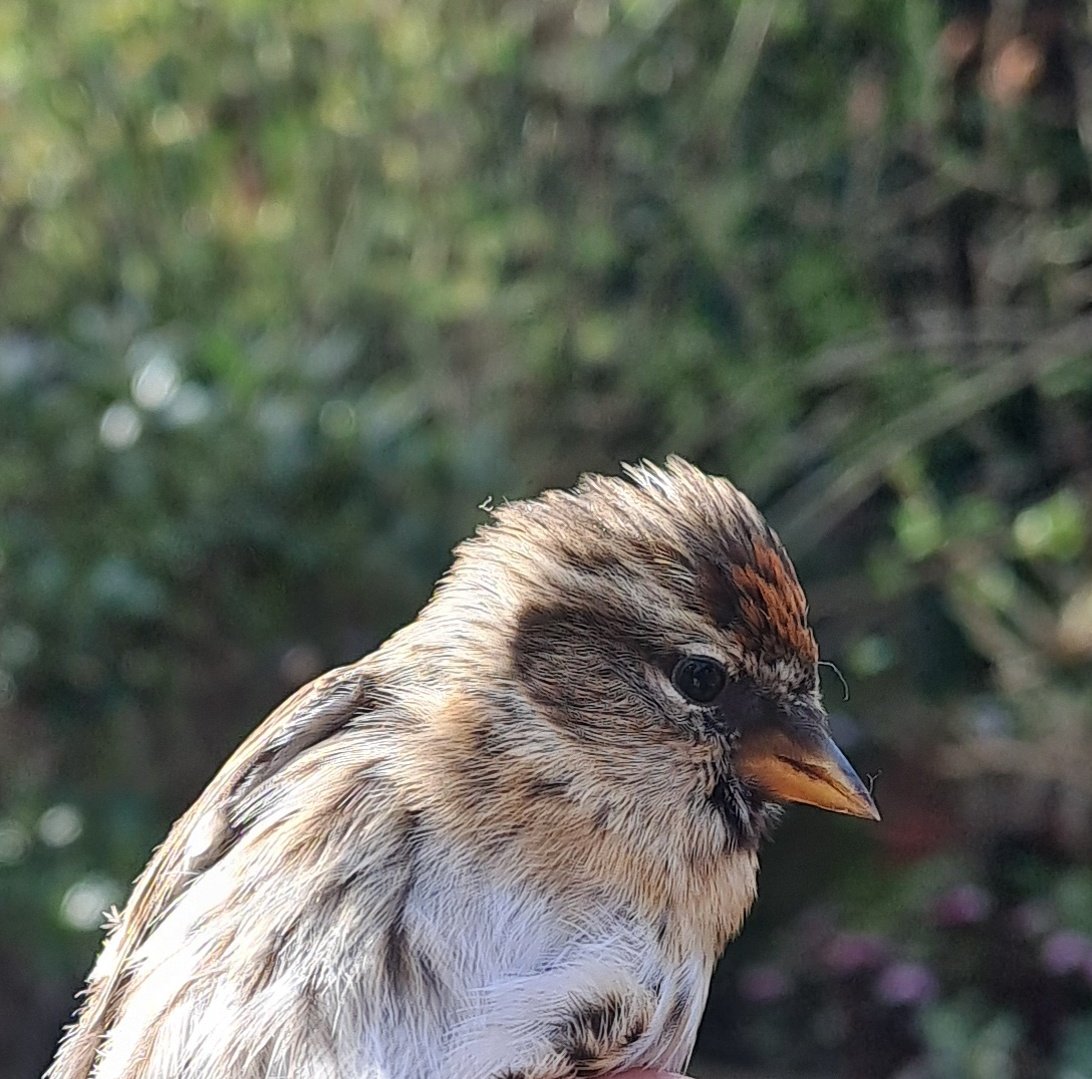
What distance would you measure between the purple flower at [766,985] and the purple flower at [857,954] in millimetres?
188

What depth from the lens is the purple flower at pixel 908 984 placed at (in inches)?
104

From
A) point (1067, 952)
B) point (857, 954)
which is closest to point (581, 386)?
point (857, 954)

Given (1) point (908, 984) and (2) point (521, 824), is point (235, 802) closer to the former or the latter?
(2) point (521, 824)

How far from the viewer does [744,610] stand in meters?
1.40

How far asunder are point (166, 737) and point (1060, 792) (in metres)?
1.78

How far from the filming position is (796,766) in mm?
1413

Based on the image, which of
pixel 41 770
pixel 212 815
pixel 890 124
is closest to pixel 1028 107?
pixel 890 124

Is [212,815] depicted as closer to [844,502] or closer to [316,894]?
[316,894]

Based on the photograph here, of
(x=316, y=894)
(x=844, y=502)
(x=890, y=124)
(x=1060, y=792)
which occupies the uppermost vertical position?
(x=316, y=894)

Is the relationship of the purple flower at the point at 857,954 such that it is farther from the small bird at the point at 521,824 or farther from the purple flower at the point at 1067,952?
the small bird at the point at 521,824

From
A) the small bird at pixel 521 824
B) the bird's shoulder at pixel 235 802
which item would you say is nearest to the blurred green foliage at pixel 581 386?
the bird's shoulder at pixel 235 802

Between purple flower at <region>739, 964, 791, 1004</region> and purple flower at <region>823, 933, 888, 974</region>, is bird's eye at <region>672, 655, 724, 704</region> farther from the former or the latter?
purple flower at <region>739, 964, 791, 1004</region>

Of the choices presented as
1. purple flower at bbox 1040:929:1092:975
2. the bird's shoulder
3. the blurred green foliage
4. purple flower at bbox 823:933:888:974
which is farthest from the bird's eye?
purple flower at bbox 823:933:888:974

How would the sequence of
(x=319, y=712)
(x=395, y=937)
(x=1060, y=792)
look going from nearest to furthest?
(x=395, y=937), (x=319, y=712), (x=1060, y=792)
